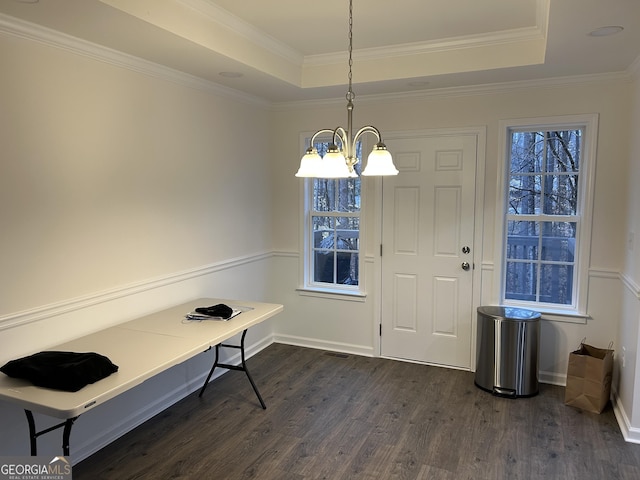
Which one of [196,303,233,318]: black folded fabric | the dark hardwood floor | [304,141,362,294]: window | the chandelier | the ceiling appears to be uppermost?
the ceiling

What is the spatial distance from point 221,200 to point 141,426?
180 centimetres

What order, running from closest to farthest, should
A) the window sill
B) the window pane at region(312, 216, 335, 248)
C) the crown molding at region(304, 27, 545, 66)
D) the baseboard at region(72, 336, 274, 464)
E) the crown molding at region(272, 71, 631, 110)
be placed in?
the baseboard at region(72, 336, 274, 464)
the crown molding at region(304, 27, 545, 66)
the crown molding at region(272, 71, 631, 110)
the window sill
the window pane at region(312, 216, 335, 248)

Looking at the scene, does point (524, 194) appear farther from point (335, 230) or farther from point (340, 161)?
point (340, 161)

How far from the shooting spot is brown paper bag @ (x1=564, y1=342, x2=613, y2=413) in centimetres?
333

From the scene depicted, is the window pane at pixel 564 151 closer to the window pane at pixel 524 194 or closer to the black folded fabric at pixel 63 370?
the window pane at pixel 524 194

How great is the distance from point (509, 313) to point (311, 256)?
1919 mm

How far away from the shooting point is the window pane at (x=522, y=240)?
3951mm

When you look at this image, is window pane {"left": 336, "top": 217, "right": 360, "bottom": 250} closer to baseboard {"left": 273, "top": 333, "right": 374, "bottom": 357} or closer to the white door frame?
the white door frame

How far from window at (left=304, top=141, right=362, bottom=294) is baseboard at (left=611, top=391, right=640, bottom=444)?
223 cm

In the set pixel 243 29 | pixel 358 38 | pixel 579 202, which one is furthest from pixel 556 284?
pixel 243 29

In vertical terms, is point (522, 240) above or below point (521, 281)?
above

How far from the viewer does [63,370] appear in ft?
6.72

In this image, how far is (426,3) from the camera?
280cm

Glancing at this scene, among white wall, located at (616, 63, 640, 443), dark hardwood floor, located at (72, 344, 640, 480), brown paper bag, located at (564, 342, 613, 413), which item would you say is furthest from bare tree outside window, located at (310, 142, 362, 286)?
white wall, located at (616, 63, 640, 443)
